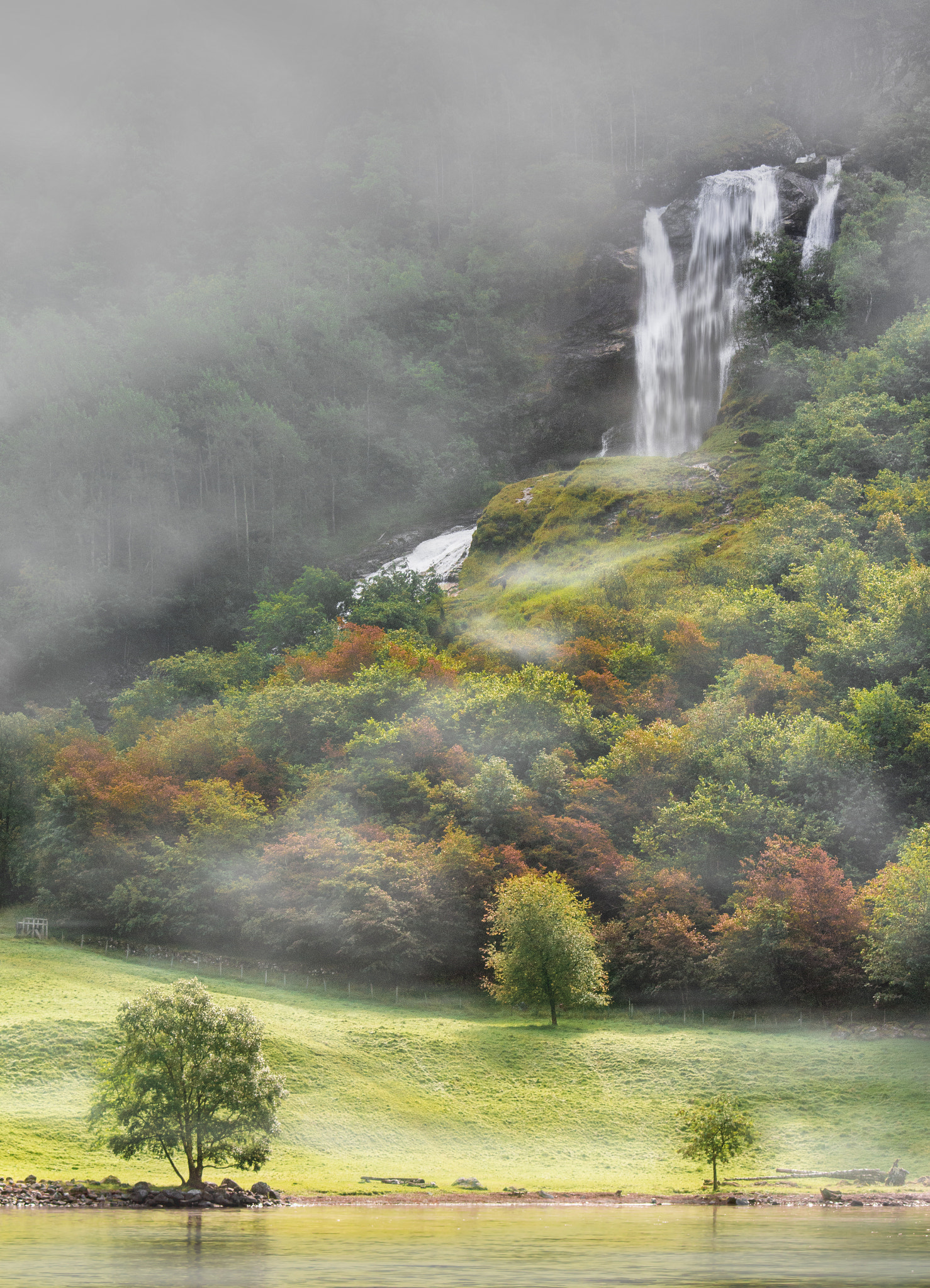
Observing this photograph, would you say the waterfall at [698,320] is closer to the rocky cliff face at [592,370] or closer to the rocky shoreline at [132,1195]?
the rocky cliff face at [592,370]

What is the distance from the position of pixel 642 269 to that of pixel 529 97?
192 ft

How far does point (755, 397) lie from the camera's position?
107 m

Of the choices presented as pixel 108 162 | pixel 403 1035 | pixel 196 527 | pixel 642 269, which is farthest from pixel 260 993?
pixel 108 162

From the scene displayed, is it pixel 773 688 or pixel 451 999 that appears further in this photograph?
pixel 773 688

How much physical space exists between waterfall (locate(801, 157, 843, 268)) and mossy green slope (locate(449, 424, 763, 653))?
23.9 m

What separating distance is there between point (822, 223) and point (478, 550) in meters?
46.8

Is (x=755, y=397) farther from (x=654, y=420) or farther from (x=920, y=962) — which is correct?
(x=920, y=962)

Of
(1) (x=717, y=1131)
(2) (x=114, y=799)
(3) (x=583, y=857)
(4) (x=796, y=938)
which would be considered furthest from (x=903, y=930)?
(2) (x=114, y=799)

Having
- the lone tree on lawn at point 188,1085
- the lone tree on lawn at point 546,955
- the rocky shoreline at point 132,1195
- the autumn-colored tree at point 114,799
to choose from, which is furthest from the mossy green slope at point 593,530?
the rocky shoreline at point 132,1195

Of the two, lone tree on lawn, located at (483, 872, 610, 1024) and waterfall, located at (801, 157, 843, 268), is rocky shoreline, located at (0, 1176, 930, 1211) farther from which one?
waterfall, located at (801, 157, 843, 268)

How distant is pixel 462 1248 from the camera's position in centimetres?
2870

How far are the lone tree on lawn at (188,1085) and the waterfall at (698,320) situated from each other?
283 feet

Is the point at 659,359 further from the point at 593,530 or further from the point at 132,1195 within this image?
the point at 132,1195

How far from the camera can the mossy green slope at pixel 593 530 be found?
91.4m
